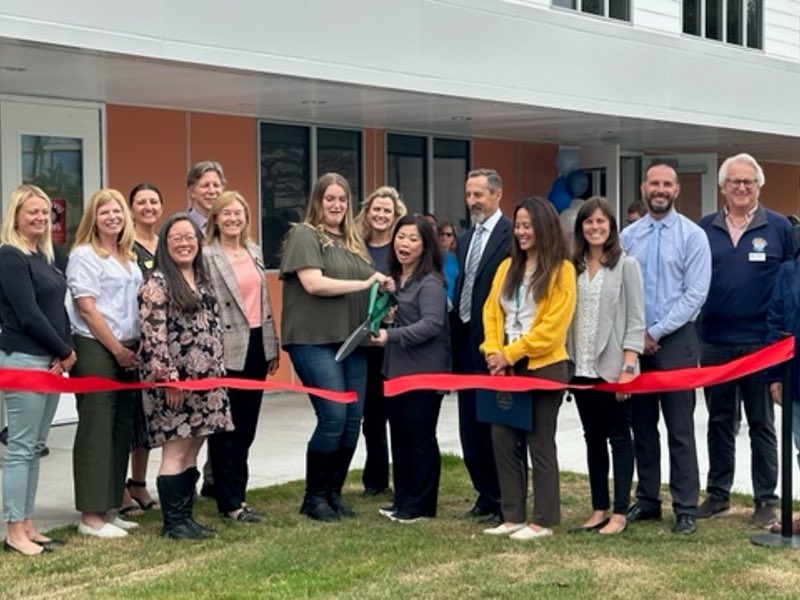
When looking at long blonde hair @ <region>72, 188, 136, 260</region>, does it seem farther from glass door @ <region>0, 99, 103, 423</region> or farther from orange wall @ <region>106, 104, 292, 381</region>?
orange wall @ <region>106, 104, 292, 381</region>

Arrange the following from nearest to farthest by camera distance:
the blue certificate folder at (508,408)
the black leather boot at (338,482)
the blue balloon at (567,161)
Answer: the blue certificate folder at (508,408) → the black leather boot at (338,482) → the blue balloon at (567,161)

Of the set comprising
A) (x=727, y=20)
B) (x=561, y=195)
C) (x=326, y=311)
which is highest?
(x=727, y=20)

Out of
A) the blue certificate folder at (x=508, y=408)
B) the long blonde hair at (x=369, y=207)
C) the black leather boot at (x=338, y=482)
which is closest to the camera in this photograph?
the blue certificate folder at (x=508, y=408)

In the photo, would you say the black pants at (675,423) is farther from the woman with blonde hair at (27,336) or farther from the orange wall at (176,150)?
the orange wall at (176,150)

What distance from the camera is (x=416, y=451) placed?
720 centimetres

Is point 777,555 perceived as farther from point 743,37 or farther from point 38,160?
point 743,37

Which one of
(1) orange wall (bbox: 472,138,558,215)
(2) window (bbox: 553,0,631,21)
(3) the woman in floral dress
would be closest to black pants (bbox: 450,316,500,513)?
(3) the woman in floral dress

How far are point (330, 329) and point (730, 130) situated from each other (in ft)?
30.1

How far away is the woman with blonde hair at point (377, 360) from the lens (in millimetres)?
7430

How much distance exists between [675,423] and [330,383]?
6.30 ft

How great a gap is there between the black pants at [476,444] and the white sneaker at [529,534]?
51cm

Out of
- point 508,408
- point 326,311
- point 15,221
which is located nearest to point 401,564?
point 508,408

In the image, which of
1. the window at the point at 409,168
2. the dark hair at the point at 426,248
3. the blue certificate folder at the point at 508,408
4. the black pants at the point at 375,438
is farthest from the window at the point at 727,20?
the blue certificate folder at the point at 508,408

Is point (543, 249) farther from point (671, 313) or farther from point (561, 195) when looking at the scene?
point (561, 195)
